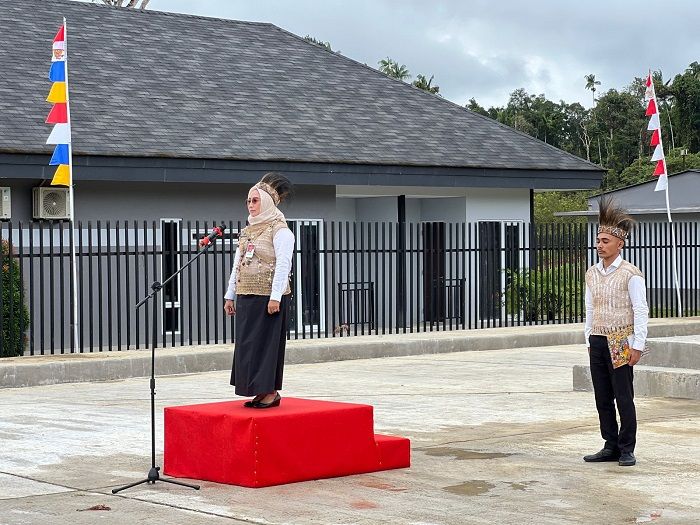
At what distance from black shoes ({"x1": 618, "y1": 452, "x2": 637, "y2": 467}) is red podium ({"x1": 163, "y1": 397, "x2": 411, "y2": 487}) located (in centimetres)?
150

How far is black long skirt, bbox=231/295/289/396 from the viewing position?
28.6ft

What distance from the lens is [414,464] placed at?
9258 mm

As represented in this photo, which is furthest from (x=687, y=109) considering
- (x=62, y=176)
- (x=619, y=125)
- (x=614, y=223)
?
(x=614, y=223)

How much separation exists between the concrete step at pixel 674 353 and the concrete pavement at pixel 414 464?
36.2 inches

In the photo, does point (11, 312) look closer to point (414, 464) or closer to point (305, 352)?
point (305, 352)

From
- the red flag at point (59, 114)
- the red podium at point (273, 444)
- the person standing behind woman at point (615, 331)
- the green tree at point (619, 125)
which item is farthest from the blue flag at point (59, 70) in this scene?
the green tree at point (619, 125)

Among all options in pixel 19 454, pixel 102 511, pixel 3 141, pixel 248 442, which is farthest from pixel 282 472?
pixel 3 141

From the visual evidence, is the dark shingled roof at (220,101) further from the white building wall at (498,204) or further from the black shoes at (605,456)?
the black shoes at (605,456)

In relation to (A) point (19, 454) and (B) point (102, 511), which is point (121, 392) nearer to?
(A) point (19, 454)

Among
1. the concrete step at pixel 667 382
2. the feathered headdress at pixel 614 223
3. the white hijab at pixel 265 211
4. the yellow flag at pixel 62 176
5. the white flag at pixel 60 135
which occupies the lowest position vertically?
the concrete step at pixel 667 382

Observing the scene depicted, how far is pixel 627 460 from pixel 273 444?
247 centimetres

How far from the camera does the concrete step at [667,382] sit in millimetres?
13055

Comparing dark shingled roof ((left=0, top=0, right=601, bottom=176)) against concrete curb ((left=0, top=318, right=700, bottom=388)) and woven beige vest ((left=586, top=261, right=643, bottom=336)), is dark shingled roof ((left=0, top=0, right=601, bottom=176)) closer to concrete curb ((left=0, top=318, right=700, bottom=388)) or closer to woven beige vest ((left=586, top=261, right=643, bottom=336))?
concrete curb ((left=0, top=318, right=700, bottom=388))

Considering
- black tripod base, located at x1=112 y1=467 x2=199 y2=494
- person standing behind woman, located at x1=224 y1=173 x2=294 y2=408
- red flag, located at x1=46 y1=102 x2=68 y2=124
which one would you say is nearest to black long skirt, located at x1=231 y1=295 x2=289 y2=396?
person standing behind woman, located at x1=224 y1=173 x2=294 y2=408
